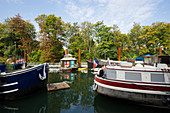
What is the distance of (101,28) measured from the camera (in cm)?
4306

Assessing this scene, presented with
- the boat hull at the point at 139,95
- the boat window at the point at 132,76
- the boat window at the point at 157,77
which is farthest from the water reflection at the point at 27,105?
the boat window at the point at 157,77

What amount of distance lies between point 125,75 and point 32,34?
5287 centimetres

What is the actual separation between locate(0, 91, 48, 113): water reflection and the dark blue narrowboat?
1.66 ft

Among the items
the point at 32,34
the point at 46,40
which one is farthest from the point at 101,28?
the point at 32,34

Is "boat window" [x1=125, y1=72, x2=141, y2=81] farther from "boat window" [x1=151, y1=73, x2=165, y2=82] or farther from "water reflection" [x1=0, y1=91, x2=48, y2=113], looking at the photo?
"water reflection" [x1=0, y1=91, x2=48, y2=113]

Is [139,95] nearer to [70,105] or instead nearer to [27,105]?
[70,105]

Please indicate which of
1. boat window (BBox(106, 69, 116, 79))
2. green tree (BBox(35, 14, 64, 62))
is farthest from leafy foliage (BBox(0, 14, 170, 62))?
boat window (BBox(106, 69, 116, 79))

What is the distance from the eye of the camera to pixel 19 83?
851 cm

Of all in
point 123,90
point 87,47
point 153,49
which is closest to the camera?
point 123,90

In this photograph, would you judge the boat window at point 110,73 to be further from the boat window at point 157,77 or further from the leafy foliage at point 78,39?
the leafy foliage at point 78,39

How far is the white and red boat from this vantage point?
709 centimetres

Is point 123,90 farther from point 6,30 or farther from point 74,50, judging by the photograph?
point 6,30

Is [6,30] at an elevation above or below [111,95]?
above

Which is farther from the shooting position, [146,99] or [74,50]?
[74,50]
